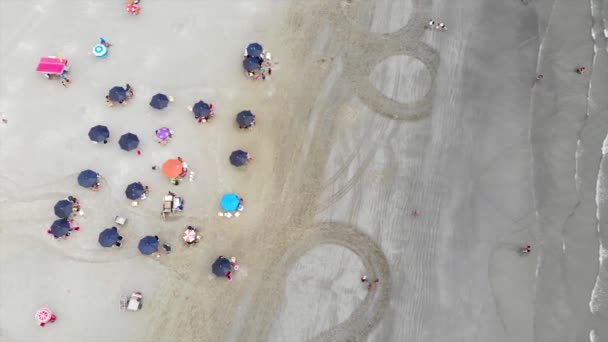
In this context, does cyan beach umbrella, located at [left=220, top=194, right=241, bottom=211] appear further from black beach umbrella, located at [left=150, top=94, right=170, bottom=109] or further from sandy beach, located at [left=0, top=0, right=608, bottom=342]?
black beach umbrella, located at [left=150, top=94, right=170, bottom=109]

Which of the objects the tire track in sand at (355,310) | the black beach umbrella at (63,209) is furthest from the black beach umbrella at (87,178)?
the tire track in sand at (355,310)

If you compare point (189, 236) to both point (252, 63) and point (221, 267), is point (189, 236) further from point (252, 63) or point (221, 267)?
point (252, 63)

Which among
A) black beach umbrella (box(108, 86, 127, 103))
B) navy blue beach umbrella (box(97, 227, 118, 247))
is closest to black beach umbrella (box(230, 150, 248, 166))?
navy blue beach umbrella (box(97, 227, 118, 247))

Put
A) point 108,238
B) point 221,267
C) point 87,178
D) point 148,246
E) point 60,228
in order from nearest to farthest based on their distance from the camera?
point 221,267 < point 148,246 < point 108,238 < point 60,228 < point 87,178

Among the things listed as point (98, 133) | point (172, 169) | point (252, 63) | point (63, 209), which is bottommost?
point (63, 209)

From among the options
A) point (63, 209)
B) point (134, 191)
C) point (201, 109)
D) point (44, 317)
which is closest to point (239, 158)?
point (201, 109)

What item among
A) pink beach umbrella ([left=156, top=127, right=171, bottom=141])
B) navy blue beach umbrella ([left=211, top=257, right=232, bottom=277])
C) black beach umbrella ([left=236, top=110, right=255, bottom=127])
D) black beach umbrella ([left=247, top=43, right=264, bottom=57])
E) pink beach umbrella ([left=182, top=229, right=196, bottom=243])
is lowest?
navy blue beach umbrella ([left=211, top=257, right=232, bottom=277])

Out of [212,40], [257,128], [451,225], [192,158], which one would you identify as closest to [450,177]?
[451,225]
